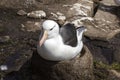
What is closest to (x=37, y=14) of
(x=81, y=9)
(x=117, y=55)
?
(x=81, y=9)

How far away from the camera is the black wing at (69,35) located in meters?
4.57

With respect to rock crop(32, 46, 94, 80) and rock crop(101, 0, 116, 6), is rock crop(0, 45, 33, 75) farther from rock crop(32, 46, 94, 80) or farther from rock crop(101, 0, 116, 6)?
rock crop(101, 0, 116, 6)

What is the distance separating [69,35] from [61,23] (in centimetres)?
169

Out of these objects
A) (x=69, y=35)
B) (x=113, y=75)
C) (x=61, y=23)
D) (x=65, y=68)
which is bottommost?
(x=61, y=23)

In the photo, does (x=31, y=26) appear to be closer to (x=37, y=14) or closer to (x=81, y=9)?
(x=37, y=14)

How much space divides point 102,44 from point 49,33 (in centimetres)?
187

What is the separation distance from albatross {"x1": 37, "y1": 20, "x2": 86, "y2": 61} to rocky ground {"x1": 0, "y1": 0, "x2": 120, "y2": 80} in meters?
0.12

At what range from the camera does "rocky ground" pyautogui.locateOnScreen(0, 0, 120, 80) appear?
466 centimetres

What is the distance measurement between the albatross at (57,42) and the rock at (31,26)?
1424mm

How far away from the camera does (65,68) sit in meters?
4.53

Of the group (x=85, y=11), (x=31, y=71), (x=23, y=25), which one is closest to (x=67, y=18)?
(x=85, y=11)

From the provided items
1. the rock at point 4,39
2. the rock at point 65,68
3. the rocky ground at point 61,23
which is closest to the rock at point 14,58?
the rocky ground at point 61,23

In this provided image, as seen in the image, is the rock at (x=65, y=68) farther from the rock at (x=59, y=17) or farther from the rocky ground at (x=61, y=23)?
the rock at (x=59, y=17)

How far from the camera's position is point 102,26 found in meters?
6.37
